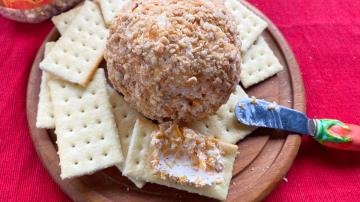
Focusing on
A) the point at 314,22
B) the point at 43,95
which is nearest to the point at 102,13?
the point at 43,95

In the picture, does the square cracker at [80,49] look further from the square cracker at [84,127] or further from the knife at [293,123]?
the knife at [293,123]

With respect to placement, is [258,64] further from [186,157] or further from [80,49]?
[80,49]

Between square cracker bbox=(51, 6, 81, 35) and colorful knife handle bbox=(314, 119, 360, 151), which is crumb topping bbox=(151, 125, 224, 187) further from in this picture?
square cracker bbox=(51, 6, 81, 35)

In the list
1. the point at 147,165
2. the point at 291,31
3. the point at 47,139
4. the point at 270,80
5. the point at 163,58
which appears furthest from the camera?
the point at 291,31

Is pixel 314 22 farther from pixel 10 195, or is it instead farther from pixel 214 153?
pixel 10 195

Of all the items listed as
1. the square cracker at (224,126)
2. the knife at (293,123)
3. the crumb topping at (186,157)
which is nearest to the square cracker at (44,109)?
the crumb topping at (186,157)

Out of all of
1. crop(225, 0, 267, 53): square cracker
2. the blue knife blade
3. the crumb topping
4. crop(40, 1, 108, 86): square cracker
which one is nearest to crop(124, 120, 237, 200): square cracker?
the crumb topping
